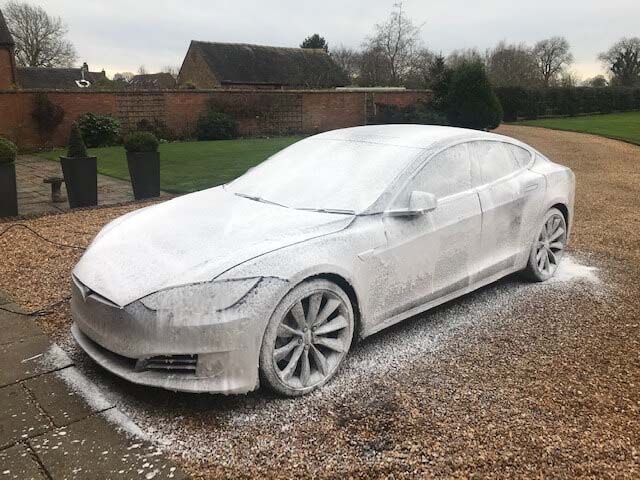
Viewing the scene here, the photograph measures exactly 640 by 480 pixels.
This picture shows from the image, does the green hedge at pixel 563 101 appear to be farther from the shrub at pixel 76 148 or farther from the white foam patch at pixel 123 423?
the white foam patch at pixel 123 423

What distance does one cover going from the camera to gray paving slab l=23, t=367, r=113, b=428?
282 cm

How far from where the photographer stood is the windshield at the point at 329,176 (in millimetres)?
3615

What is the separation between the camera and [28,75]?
138 ft

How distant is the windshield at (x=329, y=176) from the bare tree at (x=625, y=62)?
2095 inches

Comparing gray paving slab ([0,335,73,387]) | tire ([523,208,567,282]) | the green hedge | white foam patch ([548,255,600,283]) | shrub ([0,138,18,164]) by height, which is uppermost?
the green hedge

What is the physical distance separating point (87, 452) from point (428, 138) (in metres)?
2.98

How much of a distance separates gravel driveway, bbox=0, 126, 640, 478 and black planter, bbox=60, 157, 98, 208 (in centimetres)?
394

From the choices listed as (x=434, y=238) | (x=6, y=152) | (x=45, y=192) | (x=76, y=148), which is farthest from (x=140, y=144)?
(x=434, y=238)

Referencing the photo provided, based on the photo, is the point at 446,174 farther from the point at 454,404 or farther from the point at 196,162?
the point at 196,162

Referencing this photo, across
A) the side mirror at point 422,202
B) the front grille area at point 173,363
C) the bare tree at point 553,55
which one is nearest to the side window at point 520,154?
the side mirror at point 422,202

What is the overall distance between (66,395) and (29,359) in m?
0.63

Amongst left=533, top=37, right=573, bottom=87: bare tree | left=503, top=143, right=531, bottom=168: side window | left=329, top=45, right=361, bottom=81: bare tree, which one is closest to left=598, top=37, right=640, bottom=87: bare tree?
left=533, top=37, right=573, bottom=87: bare tree

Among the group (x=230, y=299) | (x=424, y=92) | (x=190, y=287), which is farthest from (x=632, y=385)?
(x=424, y=92)

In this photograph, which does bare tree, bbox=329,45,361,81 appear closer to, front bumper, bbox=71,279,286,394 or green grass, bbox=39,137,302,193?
green grass, bbox=39,137,302,193
